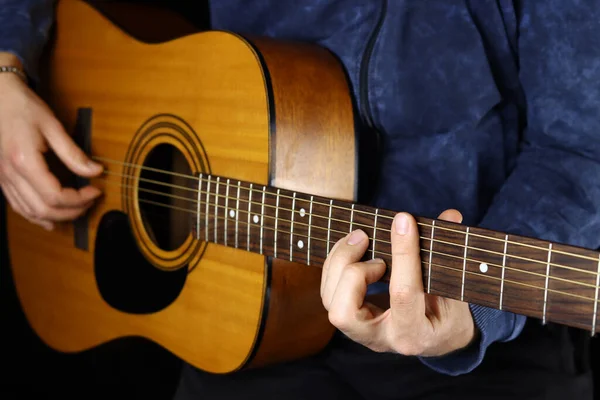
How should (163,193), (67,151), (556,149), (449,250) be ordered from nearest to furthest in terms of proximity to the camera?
(449,250)
(556,149)
(163,193)
(67,151)

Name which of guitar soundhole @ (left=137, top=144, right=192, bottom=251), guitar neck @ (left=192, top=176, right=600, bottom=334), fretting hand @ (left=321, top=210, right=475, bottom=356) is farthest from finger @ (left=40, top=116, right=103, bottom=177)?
fretting hand @ (left=321, top=210, right=475, bottom=356)

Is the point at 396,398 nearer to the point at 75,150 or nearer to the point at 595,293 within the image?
the point at 595,293

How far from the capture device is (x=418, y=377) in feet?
3.32

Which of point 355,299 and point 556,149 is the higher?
point 556,149

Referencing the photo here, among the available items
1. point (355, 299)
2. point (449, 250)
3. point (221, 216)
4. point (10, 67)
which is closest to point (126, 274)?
point (221, 216)

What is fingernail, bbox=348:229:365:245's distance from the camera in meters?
0.76

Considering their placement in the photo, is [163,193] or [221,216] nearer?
[221,216]

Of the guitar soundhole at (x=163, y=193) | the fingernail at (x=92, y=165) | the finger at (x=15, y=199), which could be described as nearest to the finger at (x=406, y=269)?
the guitar soundhole at (x=163, y=193)

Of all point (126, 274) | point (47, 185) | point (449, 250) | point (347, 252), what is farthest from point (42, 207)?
point (449, 250)

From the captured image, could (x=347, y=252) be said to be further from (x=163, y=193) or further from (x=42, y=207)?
(x=42, y=207)

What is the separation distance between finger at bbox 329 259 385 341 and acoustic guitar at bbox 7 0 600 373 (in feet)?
0.08

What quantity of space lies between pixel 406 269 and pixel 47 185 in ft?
2.29

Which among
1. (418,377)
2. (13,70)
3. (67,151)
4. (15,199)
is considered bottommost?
(418,377)

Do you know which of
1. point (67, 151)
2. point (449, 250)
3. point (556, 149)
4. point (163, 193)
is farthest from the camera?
point (67, 151)
